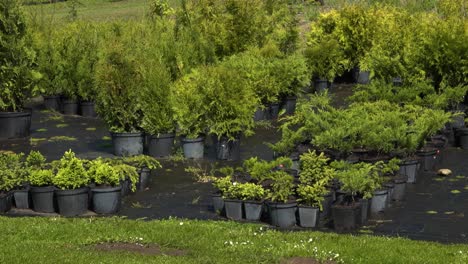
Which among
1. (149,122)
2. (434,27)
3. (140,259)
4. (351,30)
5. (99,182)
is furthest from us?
(351,30)

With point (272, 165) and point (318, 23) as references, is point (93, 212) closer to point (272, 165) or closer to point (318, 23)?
point (272, 165)

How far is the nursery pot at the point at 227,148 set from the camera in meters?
13.5

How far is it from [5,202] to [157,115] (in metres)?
3.85

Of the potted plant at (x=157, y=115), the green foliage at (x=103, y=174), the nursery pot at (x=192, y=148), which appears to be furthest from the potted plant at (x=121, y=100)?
the green foliage at (x=103, y=174)

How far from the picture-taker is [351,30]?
21.8 m

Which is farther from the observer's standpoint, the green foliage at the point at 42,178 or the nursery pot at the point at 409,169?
the nursery pot at the point at 409,169

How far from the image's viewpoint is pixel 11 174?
10625 millimetres

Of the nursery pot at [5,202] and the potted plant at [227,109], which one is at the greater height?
the potted plant at [227,109]

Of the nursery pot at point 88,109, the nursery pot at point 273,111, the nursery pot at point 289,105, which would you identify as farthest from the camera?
the nursery pot at point 88,109

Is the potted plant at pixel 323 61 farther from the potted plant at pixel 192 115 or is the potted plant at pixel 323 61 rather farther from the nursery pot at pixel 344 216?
the nursery pot at pixel 344 216

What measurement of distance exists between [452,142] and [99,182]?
6.90 metres

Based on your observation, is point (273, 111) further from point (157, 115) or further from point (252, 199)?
point (252, 199)

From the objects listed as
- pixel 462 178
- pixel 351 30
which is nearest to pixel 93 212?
pixel 462 178

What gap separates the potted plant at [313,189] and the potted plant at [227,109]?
9.84ft
